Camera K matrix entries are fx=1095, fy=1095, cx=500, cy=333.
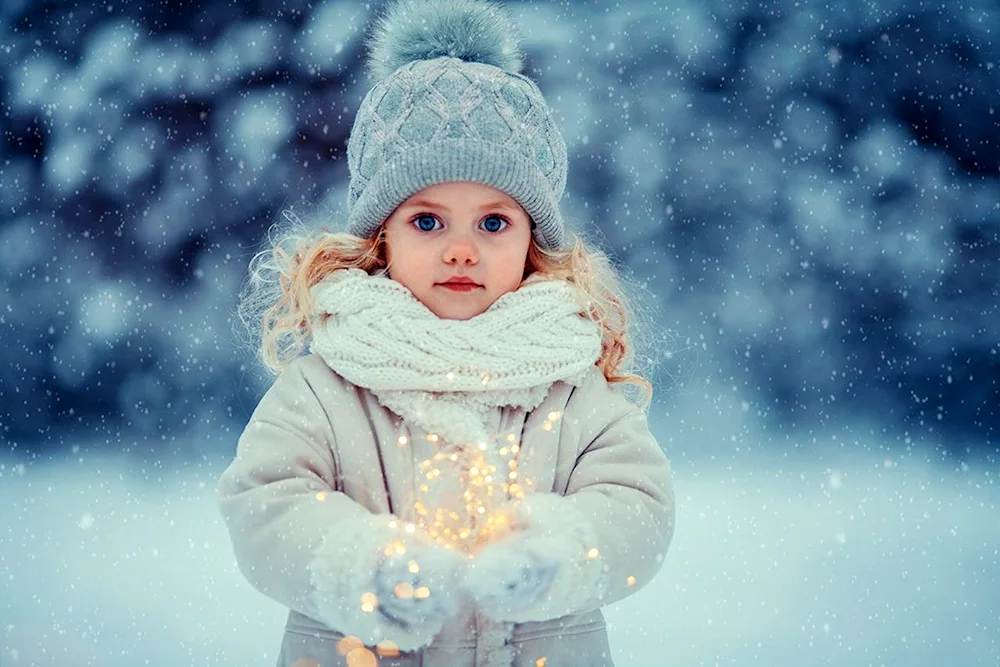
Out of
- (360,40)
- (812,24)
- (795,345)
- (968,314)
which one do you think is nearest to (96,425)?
(360,40)

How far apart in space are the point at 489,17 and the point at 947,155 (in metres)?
1.44

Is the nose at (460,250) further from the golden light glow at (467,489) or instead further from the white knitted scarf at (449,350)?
the golden light glow at (467,489)

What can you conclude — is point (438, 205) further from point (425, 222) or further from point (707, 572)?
point (707, 572)

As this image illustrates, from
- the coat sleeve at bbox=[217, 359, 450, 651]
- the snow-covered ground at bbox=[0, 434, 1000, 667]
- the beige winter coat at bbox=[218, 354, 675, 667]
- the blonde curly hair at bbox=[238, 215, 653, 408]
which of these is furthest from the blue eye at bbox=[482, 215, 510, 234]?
the snow-covered ground at bbox=[0, 434, 1000, 667]

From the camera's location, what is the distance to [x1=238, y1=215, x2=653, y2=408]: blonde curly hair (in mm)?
1645

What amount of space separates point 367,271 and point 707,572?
46.9 inches

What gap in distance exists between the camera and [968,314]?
268cm

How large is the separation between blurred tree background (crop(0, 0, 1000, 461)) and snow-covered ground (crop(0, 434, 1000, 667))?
0.11m

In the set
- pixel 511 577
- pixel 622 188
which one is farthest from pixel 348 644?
pixel 622 188

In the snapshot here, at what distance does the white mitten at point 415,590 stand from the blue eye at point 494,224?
0.50m

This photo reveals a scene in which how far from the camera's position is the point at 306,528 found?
134 cm

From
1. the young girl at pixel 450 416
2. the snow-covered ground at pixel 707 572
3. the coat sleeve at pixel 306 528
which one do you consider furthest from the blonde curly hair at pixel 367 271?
the snow-covered ground at pixel 707 572

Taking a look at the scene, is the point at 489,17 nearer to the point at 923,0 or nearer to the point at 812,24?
the point at 812,24

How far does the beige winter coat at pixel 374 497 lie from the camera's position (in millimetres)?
1334
